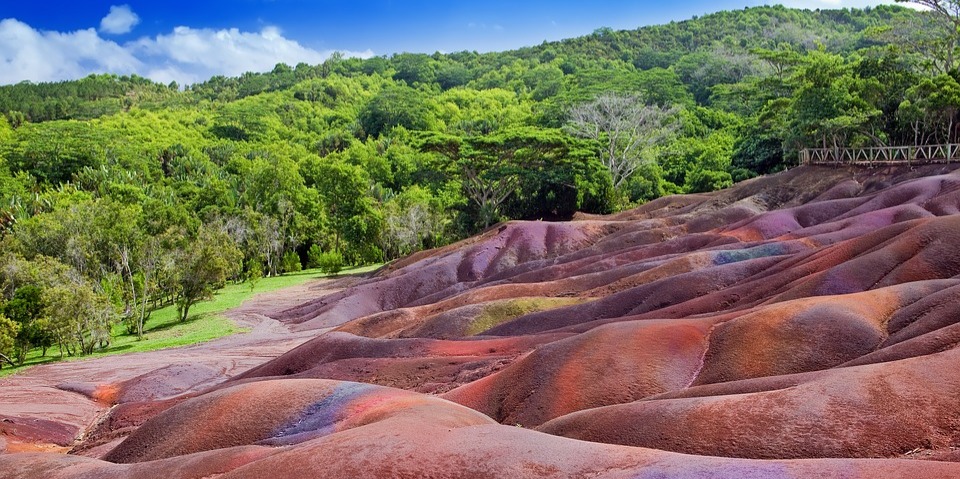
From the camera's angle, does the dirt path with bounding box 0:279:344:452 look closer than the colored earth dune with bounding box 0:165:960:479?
No

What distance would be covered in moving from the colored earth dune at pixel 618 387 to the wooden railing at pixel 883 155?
1087cm

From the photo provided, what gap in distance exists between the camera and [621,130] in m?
77.9

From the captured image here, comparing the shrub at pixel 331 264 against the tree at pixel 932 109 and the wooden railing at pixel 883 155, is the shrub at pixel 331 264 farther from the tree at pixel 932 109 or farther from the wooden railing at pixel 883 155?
the tree at pixel 932 109

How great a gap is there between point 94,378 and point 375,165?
5844cm

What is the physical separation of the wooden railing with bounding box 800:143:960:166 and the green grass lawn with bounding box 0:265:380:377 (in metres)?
39.5

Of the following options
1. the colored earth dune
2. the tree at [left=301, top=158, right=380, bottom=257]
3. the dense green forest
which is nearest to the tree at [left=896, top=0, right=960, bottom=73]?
the dense green forest

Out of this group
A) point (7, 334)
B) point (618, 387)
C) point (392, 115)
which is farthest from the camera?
point (392, 115)

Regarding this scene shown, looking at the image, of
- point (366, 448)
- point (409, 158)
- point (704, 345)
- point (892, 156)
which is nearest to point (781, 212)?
point (892, 156)

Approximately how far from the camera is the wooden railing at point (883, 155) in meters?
47.3

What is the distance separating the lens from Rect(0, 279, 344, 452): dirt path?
2211cm

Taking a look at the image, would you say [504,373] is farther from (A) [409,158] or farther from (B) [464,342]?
(A) [409,158]

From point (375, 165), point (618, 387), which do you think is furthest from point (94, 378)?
point (375, 165)

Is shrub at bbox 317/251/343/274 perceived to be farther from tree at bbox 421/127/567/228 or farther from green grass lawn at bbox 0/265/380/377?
tree at bbox 421/127/567/228

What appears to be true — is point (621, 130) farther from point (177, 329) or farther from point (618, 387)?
point (618, 387)
